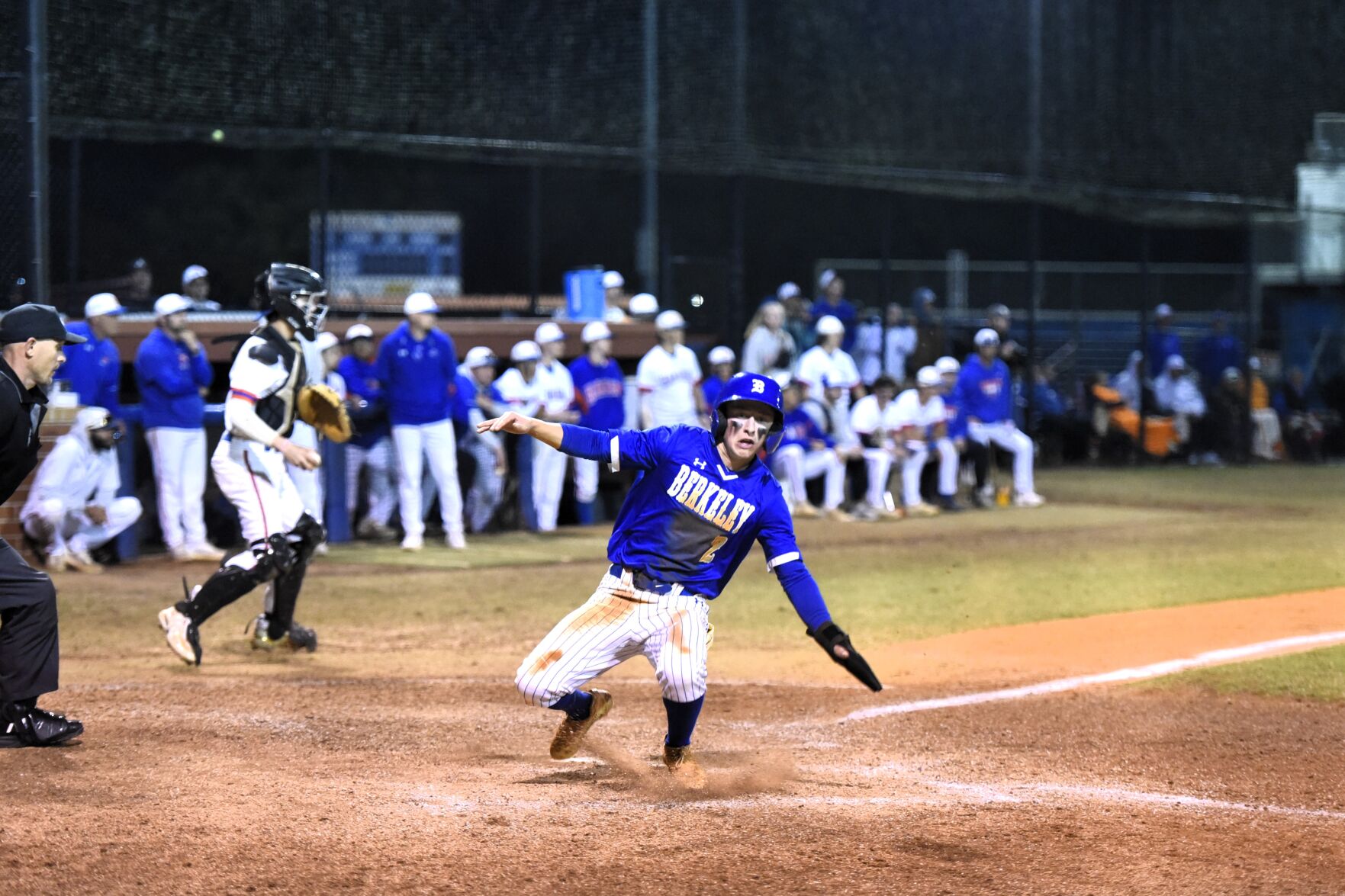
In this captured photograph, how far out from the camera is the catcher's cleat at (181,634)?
24.9 ft

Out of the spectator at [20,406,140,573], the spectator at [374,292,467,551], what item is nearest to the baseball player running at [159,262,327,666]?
the spectator at [20,406,140,573]

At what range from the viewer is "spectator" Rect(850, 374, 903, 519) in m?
15.6

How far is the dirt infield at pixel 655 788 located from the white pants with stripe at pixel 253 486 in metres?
0.74

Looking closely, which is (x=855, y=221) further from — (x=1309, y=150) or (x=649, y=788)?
(x=649, y=788)

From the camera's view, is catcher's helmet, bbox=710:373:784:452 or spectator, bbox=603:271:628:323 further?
spectator, bbox=603:271:628:323

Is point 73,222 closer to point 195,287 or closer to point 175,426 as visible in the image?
point 195,287

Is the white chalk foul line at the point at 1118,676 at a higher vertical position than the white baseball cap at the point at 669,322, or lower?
lower

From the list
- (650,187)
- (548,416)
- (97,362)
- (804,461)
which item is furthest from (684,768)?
(650,187)

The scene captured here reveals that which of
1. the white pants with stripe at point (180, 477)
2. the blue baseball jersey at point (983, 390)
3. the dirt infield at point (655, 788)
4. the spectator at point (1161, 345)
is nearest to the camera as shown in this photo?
the dirt infield at point (655, 788)

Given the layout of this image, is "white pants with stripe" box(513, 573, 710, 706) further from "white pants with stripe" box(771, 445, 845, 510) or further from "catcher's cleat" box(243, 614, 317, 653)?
"white pants with stripe" box(771, 445, 845, 510)

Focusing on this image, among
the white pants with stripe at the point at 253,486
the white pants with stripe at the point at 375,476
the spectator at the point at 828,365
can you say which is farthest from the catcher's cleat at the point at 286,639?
the spectator at the point at 828,365

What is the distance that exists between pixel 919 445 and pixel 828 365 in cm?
125

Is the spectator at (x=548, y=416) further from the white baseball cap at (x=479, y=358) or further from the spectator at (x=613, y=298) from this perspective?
the spectator at (x=613, y=298)

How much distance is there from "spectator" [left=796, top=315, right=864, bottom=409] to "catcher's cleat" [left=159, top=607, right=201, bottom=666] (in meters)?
8.97
